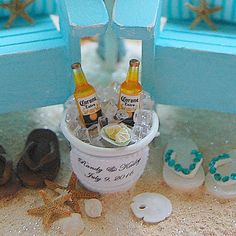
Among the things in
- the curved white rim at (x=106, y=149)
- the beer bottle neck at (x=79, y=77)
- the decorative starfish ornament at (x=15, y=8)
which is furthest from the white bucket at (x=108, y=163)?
the decorative starfish ornament at (x=15, y=8)

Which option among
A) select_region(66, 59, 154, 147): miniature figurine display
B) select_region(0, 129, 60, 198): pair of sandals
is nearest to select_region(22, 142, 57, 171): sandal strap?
select_region(0, 129, 60, 198): pair of sandals

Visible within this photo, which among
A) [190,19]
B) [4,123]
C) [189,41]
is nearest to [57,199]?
[4,123]

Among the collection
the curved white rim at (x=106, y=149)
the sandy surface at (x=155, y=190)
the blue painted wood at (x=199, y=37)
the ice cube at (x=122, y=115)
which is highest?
the blue painted wood at (x=199, y=37)

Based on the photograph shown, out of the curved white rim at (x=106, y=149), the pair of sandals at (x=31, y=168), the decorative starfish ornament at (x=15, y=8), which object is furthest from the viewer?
the decorative starfish ornament at (x=15, y=8)

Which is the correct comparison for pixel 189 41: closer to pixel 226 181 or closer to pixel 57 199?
pixel 226 181

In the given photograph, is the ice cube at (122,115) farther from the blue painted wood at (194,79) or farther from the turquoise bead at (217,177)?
the turquoise bead at (217,177)

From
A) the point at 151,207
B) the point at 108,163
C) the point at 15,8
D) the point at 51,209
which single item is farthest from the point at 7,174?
the point at 15,8

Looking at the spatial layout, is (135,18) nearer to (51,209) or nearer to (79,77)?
(79,77)
